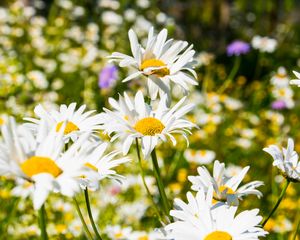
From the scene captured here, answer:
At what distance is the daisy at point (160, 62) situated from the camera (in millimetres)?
1212

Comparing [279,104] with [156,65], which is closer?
[156,65]

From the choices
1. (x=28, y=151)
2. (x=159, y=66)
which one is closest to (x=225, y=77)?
(x=159, y=66)

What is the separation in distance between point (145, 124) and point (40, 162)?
33cm

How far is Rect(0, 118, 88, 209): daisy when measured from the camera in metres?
0.80

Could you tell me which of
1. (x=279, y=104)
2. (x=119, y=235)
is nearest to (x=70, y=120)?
→ (x=119, y=235)

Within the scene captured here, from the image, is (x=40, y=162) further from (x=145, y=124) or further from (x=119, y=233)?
(x=119, y=233)

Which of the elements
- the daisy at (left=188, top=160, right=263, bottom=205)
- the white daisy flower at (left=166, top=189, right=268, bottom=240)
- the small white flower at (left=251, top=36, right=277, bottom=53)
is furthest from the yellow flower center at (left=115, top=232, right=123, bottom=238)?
the small white flower at (left=251, top=36, right=277, bottom=53)

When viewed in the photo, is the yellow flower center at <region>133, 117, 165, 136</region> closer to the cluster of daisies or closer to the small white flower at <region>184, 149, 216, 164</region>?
the cluster of daisies

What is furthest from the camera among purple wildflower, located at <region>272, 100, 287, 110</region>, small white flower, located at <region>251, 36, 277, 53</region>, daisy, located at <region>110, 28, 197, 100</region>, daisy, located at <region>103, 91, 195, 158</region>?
small white flower, located at <region>251, 36, 277, 53</region>

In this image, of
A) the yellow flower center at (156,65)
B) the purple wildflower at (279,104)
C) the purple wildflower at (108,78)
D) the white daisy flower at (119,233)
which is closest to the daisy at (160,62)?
the yellow flower center at (156,65)

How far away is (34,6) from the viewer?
19.7 ft

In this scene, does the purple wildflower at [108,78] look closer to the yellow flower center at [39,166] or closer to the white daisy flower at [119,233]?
the white daisy flower at [119,233]

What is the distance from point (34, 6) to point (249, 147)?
3.27 meters

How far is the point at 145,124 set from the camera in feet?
3.76
